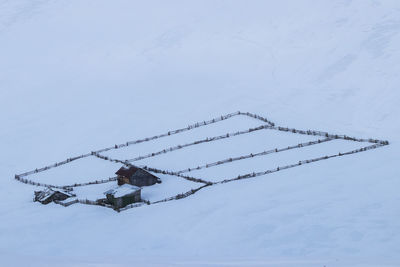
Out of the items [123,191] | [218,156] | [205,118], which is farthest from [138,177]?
[205,118]

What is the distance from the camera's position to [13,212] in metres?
33.3

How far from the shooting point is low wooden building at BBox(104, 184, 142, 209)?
106ft

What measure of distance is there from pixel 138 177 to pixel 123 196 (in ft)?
10.5

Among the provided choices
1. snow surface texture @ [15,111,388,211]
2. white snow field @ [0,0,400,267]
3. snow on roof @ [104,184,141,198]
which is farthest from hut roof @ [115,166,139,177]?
snow on roof @ [104,184,141,198]

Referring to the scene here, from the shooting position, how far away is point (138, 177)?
116 ft

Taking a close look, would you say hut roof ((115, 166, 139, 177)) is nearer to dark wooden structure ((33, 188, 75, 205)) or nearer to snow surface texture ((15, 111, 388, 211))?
snow surface texture ((15, 111, 388, 211))

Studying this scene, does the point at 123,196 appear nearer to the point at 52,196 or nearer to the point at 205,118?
the point at 52,196

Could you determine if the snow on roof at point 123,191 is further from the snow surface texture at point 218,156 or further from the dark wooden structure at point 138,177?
the dark wooden structure at point 138,177

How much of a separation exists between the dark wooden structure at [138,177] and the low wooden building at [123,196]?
6.20 ft

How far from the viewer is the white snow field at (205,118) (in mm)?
25609

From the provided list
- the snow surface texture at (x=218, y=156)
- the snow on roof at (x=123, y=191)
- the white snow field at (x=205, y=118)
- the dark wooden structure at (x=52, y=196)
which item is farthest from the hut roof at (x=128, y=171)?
the dark wooden structure at (x=52, y=196)

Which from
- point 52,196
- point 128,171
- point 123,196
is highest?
point 128,171

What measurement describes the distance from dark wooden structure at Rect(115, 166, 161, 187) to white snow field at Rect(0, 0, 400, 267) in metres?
0.78

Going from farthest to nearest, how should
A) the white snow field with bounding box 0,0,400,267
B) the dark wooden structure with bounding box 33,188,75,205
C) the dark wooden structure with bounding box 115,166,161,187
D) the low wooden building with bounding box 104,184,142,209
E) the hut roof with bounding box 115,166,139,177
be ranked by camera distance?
the hut roof with bounding box 115,166,139,177 → the dark wooden structure with bounding box 115,166,161,187 → the dark wooden structure with bounding box 33,188,75,205 → the low wooden building with bounding box 104,184,142,209 → the white snow field with bounding box 0,0,400,267
